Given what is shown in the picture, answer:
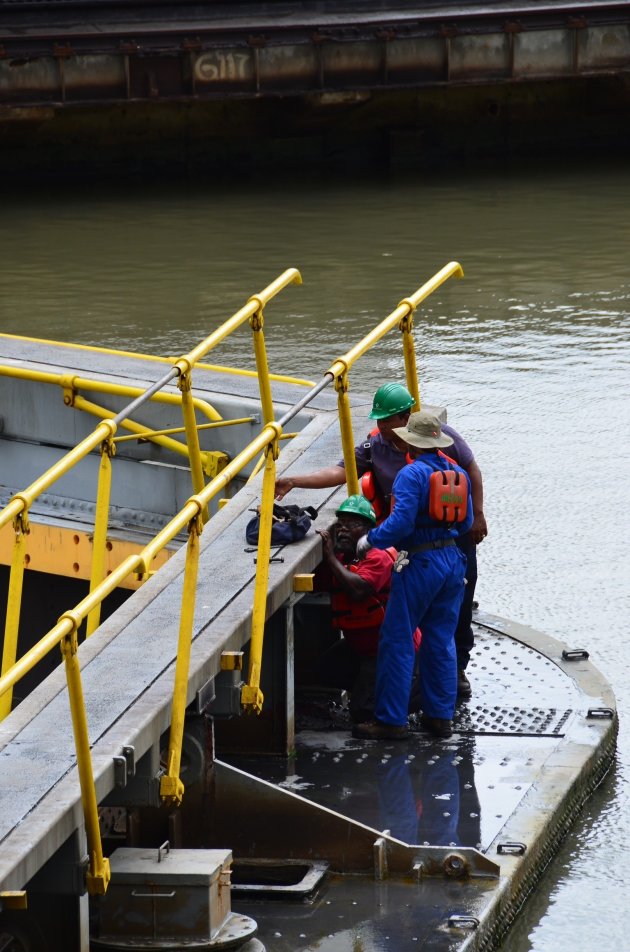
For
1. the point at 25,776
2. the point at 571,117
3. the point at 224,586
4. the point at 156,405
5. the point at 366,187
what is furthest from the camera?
the point at 571,117

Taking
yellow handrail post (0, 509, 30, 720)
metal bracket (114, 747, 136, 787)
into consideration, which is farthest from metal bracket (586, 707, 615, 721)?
metal bracket (114, 747, 136, 787)

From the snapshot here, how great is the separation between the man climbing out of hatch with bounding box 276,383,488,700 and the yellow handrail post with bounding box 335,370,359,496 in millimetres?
73

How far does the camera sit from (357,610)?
6.21 meters

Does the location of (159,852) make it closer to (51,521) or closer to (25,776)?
(25,776)

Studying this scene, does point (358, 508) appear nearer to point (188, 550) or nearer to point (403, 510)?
point (403, 510)

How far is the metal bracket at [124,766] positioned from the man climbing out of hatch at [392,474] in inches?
73.1

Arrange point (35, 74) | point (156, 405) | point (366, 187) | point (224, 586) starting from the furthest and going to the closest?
point (366, 187)
point (35, 74)
point (156, 405)
point (224, 586)

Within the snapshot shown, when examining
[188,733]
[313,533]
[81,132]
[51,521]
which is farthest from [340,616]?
[81,132]

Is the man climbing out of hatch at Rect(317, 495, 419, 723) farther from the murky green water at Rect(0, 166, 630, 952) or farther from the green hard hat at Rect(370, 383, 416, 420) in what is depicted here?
the murky green water at Rect(0, 166, 630, 952)

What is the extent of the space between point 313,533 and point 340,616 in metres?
0.39

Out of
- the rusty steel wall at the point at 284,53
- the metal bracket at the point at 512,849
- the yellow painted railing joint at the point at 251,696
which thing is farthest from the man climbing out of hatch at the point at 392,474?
the rusty steel wall at the point at 284,53

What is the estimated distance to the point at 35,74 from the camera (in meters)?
18.4

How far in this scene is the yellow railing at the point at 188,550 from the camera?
414 cm

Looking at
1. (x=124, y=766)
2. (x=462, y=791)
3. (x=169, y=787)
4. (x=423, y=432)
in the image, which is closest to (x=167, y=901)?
(x=169, y=787)
